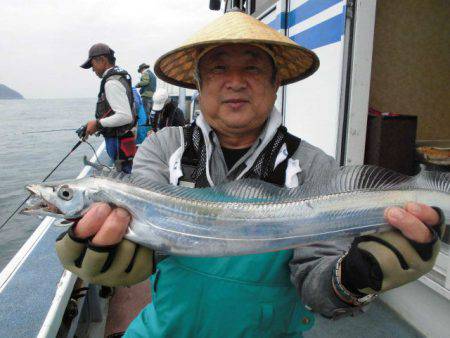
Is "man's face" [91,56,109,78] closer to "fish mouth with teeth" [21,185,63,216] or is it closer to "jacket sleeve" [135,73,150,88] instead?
"fish mouth with teeth" [21,185,63,216]

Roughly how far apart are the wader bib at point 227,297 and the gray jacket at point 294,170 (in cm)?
15

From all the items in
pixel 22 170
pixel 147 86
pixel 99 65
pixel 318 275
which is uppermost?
pixel 147 86

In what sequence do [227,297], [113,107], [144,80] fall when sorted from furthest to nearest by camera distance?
[144,80], [113,107], [227,297]

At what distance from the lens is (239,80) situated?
1.96 meters

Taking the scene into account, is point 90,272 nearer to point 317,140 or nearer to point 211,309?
point 211,309

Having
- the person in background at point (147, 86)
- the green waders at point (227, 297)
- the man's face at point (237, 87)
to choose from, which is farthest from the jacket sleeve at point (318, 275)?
the person in background at point (147, 86)

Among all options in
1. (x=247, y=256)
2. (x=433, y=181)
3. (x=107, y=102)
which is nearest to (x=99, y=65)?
(x=107, y=102)

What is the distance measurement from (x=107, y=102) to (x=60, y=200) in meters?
5.11

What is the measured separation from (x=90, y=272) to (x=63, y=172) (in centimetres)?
1369

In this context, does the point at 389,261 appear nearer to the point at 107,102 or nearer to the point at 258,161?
the point at 258,161

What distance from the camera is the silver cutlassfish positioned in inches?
64.9

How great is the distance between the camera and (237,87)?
195 cm

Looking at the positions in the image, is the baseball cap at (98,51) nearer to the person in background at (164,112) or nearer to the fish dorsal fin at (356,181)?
the person in background at (164,112)

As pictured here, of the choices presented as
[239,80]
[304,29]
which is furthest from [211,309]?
[304,29]
